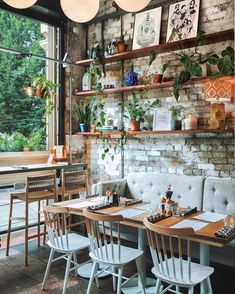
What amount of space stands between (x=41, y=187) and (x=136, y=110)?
173 centimetres

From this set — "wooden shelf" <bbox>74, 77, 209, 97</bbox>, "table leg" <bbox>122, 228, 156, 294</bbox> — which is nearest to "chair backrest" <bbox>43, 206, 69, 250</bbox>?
"table leg" <bbox>122, 228, 156, 294</bbox>

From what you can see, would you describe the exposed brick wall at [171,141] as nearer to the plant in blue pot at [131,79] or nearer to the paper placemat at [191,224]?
the plant in blue pot at [131,79]

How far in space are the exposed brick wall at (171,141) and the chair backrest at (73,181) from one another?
0.72 metres

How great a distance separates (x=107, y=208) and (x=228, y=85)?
6.54 ft

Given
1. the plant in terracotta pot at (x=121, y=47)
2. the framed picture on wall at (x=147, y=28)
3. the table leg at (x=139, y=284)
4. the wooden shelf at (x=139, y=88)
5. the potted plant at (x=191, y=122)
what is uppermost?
the framed picture on wall at (x=147, y=28)

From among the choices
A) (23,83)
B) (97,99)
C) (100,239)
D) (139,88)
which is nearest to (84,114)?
(97,99)

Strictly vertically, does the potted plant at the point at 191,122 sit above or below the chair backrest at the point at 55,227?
above

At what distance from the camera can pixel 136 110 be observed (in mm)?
4762

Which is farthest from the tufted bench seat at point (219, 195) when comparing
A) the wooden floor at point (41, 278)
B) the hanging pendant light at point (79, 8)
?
the hanging pendant light at point (79, 8)

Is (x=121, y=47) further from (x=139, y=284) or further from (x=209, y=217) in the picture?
(x=139, y=284)

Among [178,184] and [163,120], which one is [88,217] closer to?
[178,184]

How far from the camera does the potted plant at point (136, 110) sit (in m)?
4.75

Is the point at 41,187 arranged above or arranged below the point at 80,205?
above

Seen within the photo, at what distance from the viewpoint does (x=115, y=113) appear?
523 centimetres
